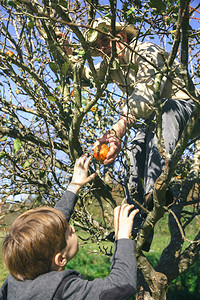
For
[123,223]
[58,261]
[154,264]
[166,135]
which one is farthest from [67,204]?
[154,264]

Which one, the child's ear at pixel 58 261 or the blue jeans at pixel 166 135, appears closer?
the child's ear at pixel 58 261

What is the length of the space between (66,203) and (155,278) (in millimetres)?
1224

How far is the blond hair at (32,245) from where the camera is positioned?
1.39m

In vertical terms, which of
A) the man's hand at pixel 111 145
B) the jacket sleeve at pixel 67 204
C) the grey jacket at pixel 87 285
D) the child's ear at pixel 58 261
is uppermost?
the man's hand at pixel 111 145

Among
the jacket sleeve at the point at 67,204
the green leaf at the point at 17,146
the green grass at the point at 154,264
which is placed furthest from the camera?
the green grass at the point at 154,264

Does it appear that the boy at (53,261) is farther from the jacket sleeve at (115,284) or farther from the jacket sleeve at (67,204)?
the jacket sleeve at (67,204)

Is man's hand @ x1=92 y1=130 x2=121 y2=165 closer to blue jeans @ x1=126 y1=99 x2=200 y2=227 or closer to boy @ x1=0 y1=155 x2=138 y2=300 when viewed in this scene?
blue jeans @ x1=126 y1=99 x2=200 y2=227

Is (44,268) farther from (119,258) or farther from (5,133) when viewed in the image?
(5,133)

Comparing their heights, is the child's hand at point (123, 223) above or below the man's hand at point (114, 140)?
below

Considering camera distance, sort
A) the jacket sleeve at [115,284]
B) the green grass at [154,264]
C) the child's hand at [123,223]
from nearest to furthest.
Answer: the jacket sleeve at [115,284], the child's hand at [123,223], the green grass at [154,264]

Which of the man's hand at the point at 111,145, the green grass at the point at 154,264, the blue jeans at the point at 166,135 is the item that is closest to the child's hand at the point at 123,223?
the blue jeans at the point at 166,135

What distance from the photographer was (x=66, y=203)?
1919 millimetres

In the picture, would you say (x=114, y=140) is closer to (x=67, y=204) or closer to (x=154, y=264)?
(x=67, y=204)

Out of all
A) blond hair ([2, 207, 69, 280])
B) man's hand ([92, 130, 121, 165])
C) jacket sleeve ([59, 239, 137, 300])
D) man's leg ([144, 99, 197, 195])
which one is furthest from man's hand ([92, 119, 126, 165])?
jacket sleeve ([59, 239, 137, 300])
